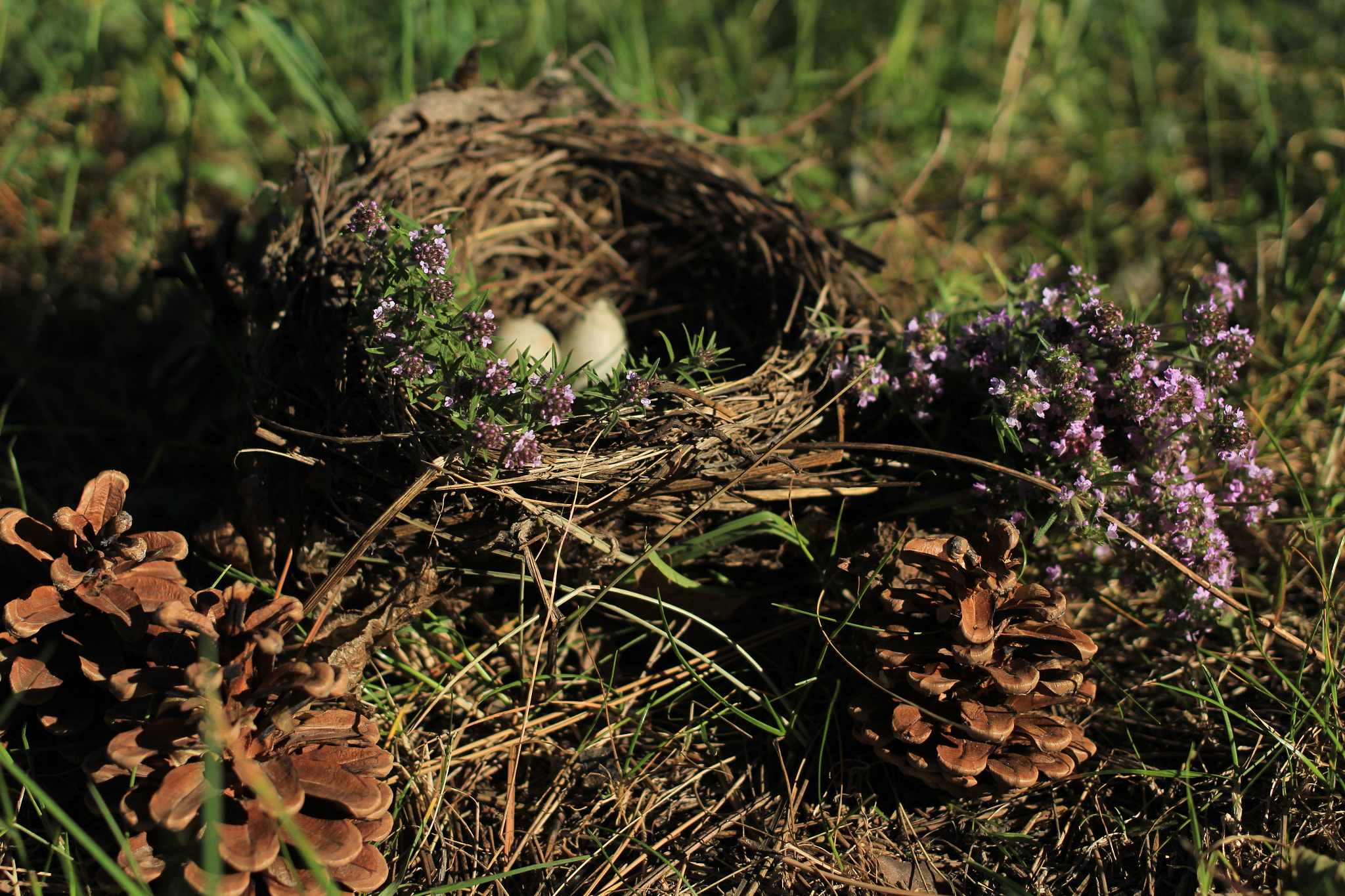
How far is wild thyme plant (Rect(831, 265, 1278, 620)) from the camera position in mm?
1935

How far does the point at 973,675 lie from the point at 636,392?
0.98 m

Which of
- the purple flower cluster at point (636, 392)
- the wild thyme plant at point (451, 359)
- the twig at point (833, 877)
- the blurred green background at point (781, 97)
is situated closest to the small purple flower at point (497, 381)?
the wild thyme plant at point (451, 359)

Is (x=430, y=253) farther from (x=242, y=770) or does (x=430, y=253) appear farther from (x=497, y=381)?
(x=242, y=770)

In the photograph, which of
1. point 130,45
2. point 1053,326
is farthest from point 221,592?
point 130,45

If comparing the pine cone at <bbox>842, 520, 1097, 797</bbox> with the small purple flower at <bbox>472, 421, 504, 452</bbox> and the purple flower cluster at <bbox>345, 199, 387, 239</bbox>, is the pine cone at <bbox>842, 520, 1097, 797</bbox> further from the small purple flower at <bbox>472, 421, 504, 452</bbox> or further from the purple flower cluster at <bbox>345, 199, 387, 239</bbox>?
the purple flower cluster at <bbox>345, 199, 387, 239</bbox>

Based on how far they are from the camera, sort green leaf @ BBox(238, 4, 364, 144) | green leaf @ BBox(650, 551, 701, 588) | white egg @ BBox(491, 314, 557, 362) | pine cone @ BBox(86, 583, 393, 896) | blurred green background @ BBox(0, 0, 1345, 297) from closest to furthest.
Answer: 1. pine cone @ BBox(86, 583, 393, 896)
2. green leaf @ BBox(650, 551, 701, 588)
3. white egg @ BBox(491, 314, 557, 362)
4. green leaf @ BBox(238, 4, 364, 144)
5. blurred green background @ BBox(0, 0, 1345, 297)

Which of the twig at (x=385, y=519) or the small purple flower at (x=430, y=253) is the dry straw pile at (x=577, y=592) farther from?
the small purple flower at (x=430, y=253)

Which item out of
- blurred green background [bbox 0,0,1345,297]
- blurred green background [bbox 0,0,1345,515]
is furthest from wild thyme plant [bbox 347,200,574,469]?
blurred green background [bbox 0,0,1345,297]

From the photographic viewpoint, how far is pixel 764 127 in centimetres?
366

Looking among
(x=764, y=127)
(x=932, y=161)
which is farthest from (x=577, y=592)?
(x=764, y=127)

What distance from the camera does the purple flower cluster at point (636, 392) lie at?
190cm

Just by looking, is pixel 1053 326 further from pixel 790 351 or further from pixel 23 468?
pixel 23 468

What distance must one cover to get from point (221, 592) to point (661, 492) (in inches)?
40.1

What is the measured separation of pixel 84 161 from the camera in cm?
341
